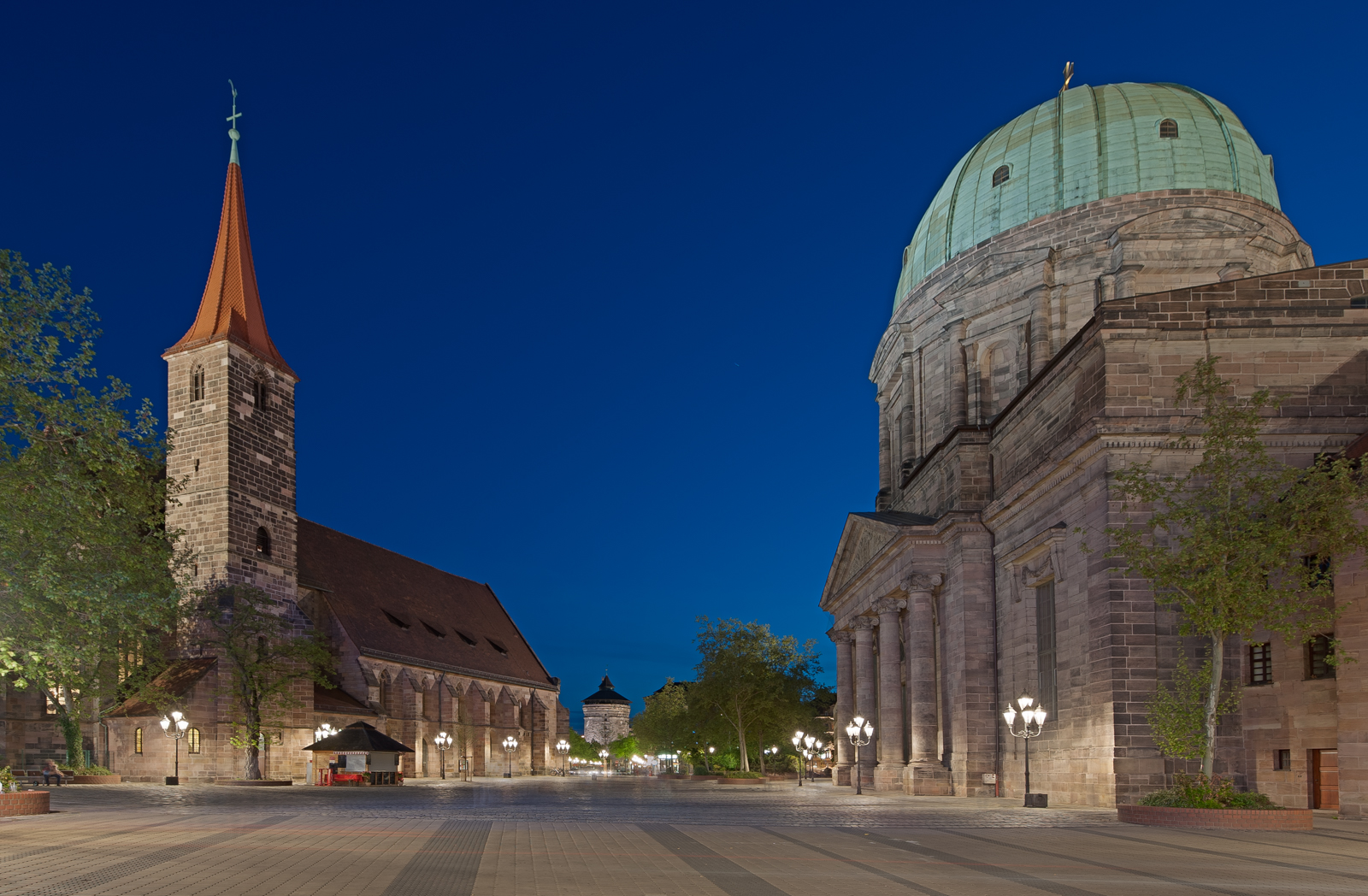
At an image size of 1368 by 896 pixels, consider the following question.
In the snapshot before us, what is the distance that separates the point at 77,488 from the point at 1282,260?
144 ft

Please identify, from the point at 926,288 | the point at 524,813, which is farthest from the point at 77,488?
the point at 926,288

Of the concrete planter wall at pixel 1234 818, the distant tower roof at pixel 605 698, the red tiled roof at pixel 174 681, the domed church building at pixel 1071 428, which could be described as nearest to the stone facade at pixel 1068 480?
the domed church building at pixel 1071 428

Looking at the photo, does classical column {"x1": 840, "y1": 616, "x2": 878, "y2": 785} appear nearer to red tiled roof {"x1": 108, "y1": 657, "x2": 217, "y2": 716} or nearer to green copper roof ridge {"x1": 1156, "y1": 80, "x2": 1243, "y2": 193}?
green copper roof ridge {"x1": 1156, "y1": 80, "x2": 1243, "y2": 193}

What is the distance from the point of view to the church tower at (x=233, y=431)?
60.0 m

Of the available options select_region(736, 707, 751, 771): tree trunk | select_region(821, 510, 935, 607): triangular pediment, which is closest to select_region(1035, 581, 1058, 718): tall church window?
select_region(821, 510, 935, 607): triangular pediment

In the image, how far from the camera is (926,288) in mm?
55656

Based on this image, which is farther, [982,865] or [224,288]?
[224,288]

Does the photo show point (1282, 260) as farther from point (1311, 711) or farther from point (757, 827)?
point (757, 827)

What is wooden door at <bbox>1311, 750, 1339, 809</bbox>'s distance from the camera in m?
25.0

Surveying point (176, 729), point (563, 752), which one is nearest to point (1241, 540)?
point (176, 729)

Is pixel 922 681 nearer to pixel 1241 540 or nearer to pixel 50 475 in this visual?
pixel 1241 540

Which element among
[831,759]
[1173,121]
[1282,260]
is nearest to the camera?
[1282,260]

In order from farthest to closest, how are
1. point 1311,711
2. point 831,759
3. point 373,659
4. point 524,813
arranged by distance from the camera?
point 831,759 → point 373,659 → point 524,813 → point 1311,711

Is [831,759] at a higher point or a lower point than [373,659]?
lower
